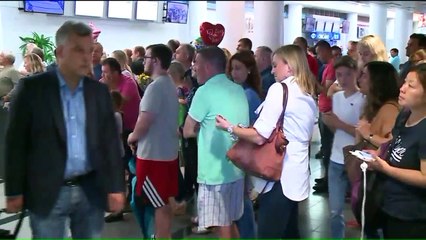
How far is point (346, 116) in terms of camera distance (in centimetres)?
339

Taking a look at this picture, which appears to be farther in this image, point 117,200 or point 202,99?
point 202,99

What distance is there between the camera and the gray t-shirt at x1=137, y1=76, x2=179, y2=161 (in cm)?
339

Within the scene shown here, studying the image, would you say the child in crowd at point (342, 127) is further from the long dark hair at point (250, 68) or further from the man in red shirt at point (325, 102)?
the long dark hair at point (250, 68)

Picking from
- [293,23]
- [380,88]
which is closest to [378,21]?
[293,23]

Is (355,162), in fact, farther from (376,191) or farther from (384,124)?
(376,191)

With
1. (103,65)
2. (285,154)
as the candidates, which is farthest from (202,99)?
(103,65)

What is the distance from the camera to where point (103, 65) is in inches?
175

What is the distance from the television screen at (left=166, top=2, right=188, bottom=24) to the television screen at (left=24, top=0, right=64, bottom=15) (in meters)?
3.60

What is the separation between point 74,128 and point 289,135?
1.14 m

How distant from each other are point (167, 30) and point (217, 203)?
11215 mm

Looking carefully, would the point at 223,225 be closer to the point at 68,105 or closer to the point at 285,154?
the point at 285,154

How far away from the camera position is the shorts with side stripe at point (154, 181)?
11.3 feet

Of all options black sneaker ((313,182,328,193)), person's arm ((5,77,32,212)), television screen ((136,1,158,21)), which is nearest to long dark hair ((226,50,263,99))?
person's arm ((5,77,32,212))

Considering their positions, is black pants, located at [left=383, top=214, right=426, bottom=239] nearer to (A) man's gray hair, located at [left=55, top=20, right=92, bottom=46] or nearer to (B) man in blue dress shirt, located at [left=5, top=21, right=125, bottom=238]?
(B) man in blue dress shirt, located at [left=5, top=21, right=125, bottom=238]
